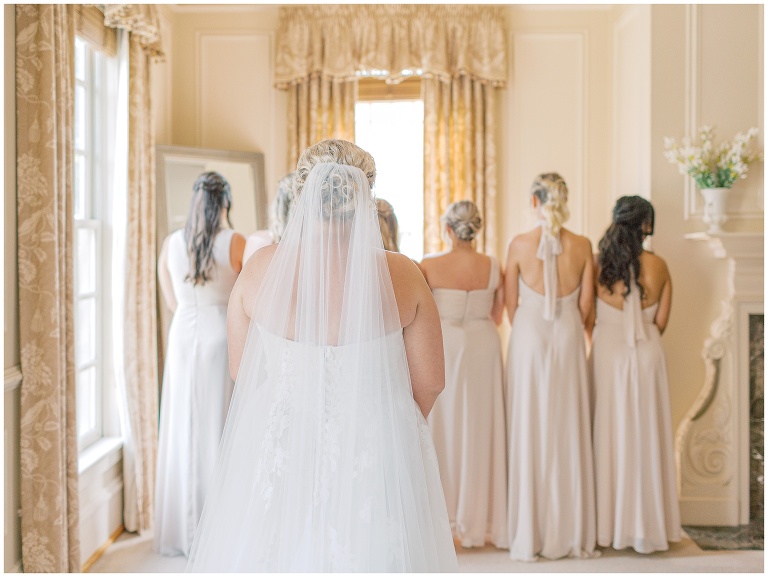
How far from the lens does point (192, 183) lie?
5.40 metres

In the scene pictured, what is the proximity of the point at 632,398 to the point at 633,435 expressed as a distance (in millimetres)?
190

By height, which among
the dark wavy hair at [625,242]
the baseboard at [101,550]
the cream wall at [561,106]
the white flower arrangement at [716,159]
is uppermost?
the cream wall at [561,106]

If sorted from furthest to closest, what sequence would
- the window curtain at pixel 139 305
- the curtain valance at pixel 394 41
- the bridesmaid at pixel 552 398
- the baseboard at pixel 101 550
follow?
the curtain valance at pixel 394 41 < the window curtain at pixel 139 305 < the bridesmaid at pixel 552 398 < the baseboard at pixel 101 550

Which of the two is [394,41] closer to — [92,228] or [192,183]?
[192,183]

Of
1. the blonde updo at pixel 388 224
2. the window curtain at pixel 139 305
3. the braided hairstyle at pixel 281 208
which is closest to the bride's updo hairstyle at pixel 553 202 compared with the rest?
the blonde updo at pixel 388 224

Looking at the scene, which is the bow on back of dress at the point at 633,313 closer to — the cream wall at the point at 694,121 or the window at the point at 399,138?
the cream wall at the point at 694,121

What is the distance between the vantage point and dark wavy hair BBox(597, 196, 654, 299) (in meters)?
4.03

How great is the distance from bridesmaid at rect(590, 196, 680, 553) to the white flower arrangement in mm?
743

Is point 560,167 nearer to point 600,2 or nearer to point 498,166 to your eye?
point 498,166

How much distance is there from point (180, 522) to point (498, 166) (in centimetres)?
331

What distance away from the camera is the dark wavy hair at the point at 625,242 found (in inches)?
159

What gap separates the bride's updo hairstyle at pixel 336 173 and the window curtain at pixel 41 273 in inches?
50.8

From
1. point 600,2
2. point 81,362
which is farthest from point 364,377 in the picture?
point 600,2

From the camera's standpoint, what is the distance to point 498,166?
19.2ft
